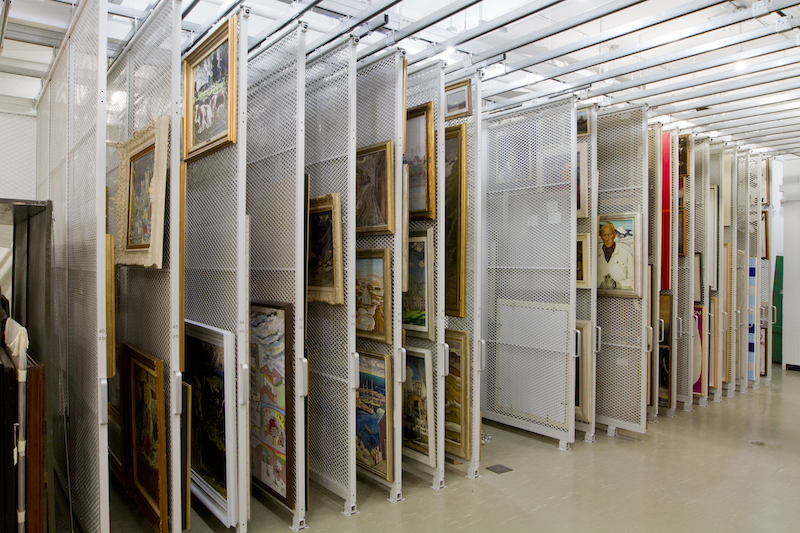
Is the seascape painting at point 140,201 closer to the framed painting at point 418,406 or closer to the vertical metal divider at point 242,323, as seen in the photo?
the vertical metal divider at point 242,323

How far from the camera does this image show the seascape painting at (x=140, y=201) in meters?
2.69

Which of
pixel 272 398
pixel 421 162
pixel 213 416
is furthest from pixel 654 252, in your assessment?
pixel 213 416

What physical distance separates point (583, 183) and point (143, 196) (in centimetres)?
335

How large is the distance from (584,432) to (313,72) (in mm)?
3678

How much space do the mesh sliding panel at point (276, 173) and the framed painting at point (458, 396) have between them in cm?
102

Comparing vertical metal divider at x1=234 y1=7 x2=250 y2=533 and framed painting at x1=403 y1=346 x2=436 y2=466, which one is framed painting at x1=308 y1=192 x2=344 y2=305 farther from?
framed painting at x1=403 y1=346 x2=436 y2=466

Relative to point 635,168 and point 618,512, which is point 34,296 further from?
point 635,168

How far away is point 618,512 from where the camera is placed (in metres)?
3.44

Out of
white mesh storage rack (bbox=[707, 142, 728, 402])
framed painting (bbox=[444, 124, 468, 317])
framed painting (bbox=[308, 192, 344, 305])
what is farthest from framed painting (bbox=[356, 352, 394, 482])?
white mesh storage rack (bbox=[707, 142, 728, 402])

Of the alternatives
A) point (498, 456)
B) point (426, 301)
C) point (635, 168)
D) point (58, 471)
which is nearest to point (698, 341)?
point (635, 168)

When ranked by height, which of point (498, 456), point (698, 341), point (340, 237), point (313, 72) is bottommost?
point (498, 456)

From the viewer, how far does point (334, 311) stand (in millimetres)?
3451

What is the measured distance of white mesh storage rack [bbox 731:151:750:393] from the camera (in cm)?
675

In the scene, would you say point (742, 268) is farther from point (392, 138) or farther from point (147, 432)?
point (147, 432)
